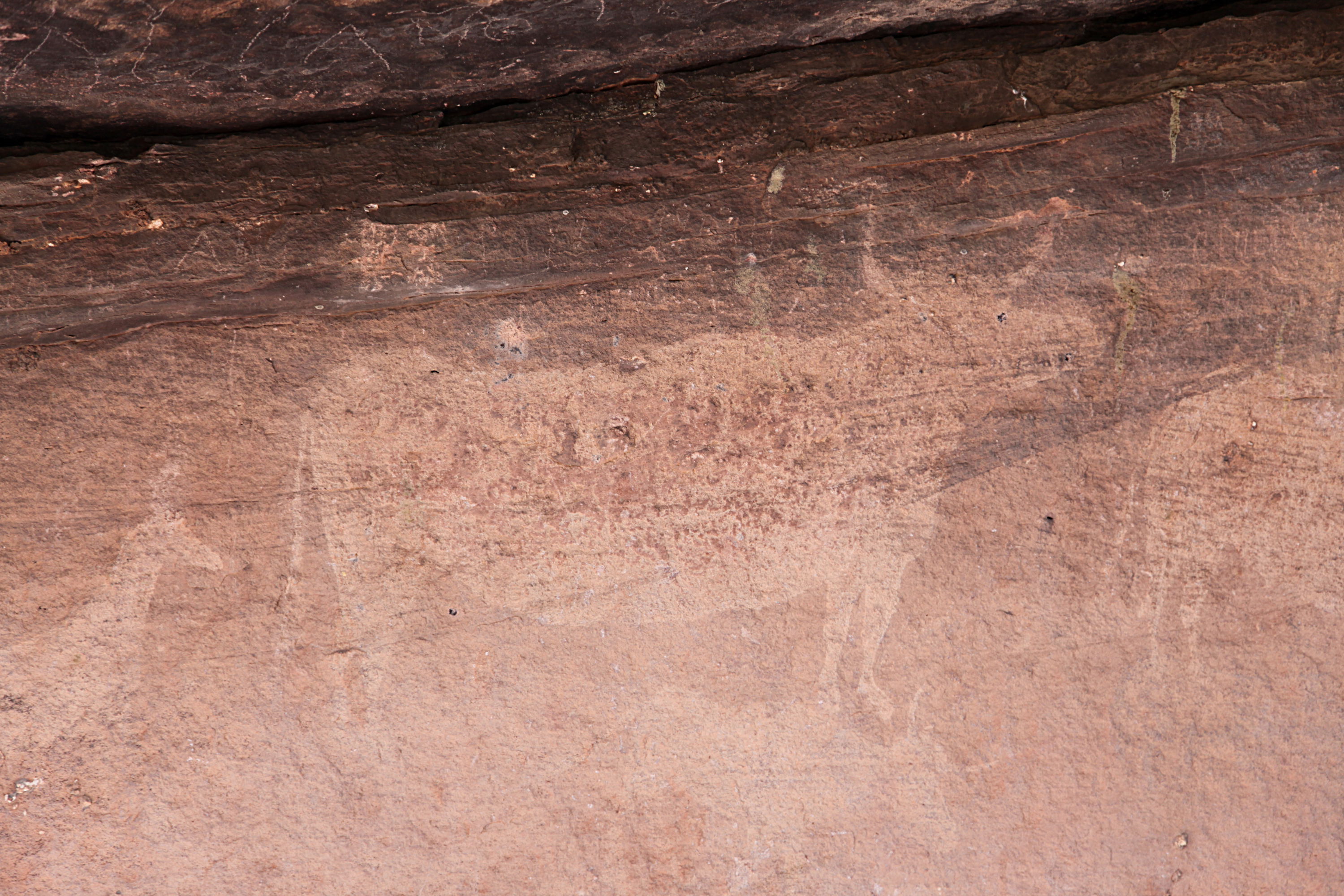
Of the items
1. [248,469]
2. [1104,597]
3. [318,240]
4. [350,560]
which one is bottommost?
[1104,597]

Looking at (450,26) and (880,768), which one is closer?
(450,26)

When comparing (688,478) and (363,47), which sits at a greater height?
(363,47)

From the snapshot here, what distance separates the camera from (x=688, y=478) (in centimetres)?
221

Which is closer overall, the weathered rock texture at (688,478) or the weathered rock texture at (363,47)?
the weathered rock texture at (363,47)

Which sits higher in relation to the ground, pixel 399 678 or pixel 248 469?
pixel 248 469

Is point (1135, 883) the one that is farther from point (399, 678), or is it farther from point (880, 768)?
point (399, 678)

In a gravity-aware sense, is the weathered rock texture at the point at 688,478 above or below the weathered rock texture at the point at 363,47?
below

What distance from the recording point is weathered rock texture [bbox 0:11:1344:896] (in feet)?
7.12

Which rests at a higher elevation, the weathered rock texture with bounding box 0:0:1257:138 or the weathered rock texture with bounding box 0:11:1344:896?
the weathered rock texture with bounding box 0:0:1257:138

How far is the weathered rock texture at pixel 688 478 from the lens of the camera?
7.12ft

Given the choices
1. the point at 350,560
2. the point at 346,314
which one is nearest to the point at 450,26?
the point at 346,314

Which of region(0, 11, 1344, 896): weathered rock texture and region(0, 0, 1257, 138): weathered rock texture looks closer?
region(0, 0, 1257, 138): weathered rock texture

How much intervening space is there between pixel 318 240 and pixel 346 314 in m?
0.20

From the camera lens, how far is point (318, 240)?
2184 millimetres
